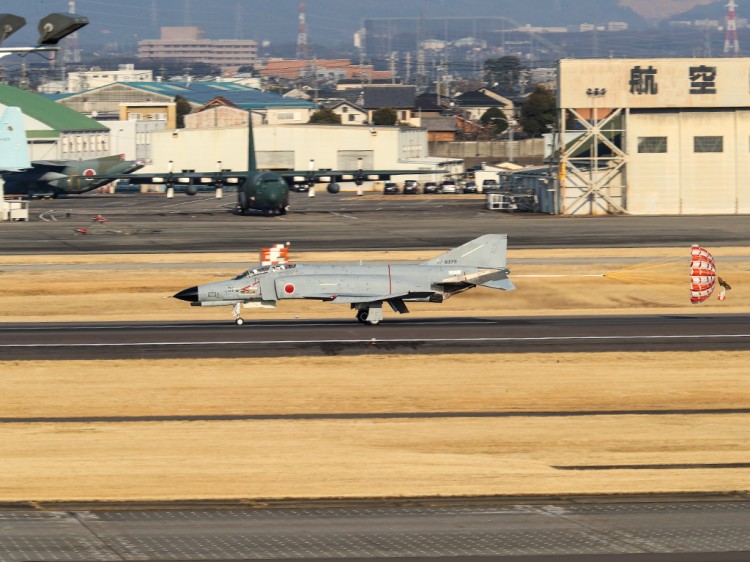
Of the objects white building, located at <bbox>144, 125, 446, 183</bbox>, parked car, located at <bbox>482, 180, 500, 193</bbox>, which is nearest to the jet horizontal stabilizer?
parked car, located at <bbox>482, 180, 500, 193</bbox>

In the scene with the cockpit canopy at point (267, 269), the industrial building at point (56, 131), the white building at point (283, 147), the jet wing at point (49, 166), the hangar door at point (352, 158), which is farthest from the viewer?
the hangar door at point (352, 158)

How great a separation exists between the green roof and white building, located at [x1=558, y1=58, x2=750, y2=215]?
78.4 m

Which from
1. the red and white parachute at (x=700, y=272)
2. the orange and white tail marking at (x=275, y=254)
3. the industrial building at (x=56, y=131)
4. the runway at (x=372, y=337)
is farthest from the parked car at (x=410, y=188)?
the red and white parachute at (x=700, y=272)

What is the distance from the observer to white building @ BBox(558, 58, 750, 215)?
9488cm

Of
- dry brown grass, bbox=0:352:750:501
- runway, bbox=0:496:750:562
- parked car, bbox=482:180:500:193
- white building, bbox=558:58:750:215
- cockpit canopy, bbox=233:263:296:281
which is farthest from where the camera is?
parked car, bbox=482:180:500:193

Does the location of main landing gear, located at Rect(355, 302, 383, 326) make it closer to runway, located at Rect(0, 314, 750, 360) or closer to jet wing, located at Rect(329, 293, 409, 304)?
runway, located at Rect(0, 314, 750, 360)

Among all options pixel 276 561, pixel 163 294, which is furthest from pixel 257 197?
pixel 276 561

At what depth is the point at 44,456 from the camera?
88.6 feet

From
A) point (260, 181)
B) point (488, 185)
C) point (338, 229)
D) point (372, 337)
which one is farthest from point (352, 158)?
point (372, 337)

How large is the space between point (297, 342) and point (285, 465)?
14.1m

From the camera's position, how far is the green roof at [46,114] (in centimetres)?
14788

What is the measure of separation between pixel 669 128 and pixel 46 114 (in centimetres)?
9139

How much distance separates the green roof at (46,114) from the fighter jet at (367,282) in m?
113

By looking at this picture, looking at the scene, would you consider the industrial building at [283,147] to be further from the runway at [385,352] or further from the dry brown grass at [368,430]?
the dry brown grass at [368,430]
